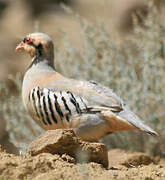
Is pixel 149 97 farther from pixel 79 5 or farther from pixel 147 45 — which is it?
pixel 79 5

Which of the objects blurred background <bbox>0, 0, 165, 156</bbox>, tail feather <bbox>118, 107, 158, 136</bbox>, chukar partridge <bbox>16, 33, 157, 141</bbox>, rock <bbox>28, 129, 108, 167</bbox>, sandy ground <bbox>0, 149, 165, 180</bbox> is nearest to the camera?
sandy ground <bbox>0, 149, 165, 180</bbox>

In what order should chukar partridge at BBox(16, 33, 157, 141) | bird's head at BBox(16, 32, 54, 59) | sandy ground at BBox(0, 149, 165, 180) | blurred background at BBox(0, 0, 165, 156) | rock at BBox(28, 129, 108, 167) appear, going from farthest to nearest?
blurred background at BBox(0, 0, 165, 156) → bird's head at BBox(16, 32, 54, 59) → chukar partridge at BBox(16, 33, 157, 141) → rock at BBox(28, 129, 108, 167) → sandy ground at BBox(0, 149, 165, 180)

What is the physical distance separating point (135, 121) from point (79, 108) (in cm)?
58

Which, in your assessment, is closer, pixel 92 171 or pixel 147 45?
pixel 92 171

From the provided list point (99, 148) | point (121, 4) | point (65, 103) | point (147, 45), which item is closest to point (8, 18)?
point (121, 4)

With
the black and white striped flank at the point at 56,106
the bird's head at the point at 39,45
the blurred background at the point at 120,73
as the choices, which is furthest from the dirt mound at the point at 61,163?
the blurred background at the point at 120,73

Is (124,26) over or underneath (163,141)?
over

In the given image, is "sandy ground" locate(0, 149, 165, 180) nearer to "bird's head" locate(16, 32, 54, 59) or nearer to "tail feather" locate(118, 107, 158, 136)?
"tail feather" locate(118, 107, 158, 136)

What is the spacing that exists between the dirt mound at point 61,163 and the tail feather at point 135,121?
3.07 ft

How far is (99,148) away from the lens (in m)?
3.66

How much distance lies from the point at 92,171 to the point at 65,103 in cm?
187

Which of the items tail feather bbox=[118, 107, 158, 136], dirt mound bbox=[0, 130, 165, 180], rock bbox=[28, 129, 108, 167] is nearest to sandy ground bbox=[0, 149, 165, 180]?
dirt mound bbox=[0, 130, 165, 180]

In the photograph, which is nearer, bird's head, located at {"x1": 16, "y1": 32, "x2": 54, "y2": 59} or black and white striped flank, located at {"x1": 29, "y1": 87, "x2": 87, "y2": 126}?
black and white striped flank, located at {"x1": 29, "y1": 87, "x2": 87, "y2": 126}

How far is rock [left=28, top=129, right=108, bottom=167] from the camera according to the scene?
3.54 metres
